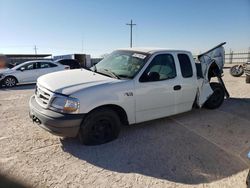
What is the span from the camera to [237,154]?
359 cm

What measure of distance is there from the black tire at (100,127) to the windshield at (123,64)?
0.77 meters

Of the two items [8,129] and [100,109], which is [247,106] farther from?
[8,129]

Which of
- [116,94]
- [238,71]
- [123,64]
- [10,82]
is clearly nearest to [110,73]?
[123,64]

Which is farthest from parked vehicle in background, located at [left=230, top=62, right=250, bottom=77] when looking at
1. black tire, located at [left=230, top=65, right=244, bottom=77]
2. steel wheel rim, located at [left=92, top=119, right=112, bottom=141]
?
steel wheel rim, located at [left=92, top=119, right=112, bottom=141]

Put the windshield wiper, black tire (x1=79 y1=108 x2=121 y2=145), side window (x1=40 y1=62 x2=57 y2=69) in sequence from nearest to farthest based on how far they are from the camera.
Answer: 1. black tire (x1=79 y1=108 x2=121 y2=145)
2. the windshield wiper
3. side window (x1=40 y1=62 x2=57 y2=69)

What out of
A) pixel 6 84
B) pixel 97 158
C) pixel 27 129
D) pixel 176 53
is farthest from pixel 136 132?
pixel 6 84

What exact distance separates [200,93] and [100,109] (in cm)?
287

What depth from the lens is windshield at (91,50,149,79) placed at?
4.02 meters

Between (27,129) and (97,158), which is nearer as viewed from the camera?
(97,158)

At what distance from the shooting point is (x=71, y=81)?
3.68 meters

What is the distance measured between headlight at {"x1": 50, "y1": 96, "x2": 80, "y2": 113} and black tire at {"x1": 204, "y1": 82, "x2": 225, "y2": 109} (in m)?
4.20

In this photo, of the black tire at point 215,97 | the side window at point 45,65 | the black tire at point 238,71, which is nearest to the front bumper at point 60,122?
the black tire at point 215,97

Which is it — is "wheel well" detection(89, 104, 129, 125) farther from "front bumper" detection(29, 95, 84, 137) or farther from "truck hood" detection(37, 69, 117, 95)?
"front bumper" detection(29, 95, 84, 137)

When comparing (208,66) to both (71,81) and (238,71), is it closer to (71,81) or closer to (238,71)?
(71,81)
